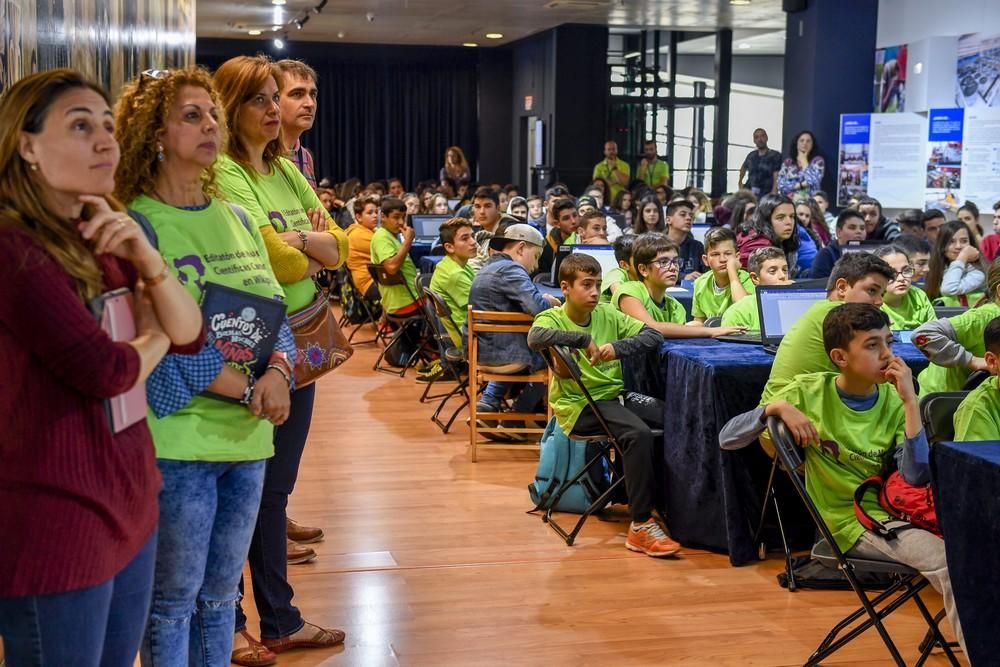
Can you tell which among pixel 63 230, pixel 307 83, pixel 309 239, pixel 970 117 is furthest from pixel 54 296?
pixel 970 117

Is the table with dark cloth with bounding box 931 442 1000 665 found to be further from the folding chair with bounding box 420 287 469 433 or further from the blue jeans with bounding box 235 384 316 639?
the folding chair with bounding box 420 287 469 433

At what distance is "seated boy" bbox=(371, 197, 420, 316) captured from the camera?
27.6 ft

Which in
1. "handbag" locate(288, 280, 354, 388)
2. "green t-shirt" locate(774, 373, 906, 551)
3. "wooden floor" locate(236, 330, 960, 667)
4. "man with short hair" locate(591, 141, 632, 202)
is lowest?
"wooden floor" locate(236, 330, 960, 667)

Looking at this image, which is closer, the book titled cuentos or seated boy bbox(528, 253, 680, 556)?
the book titled cuentos

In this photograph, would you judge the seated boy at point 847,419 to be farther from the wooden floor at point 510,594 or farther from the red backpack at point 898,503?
the wooden floor at point 510,594

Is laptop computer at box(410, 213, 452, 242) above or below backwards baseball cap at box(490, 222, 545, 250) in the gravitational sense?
below

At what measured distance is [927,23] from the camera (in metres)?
13.3

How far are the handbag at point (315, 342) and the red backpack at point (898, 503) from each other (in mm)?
1540

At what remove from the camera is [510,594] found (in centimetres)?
405

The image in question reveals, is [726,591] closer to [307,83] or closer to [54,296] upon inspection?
[307,83]

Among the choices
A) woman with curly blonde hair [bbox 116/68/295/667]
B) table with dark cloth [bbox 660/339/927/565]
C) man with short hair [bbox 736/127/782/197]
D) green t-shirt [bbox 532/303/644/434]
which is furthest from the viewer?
man with short hair [bbox 736/127/782/197]

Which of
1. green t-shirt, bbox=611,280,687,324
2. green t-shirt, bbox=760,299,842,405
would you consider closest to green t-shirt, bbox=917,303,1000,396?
green t-shirt, bbox=760,299,842,405

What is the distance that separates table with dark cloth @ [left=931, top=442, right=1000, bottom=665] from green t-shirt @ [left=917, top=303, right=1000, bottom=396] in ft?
5.23

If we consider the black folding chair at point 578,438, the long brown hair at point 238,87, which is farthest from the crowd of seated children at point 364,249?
the long brown hair at point 238,87
